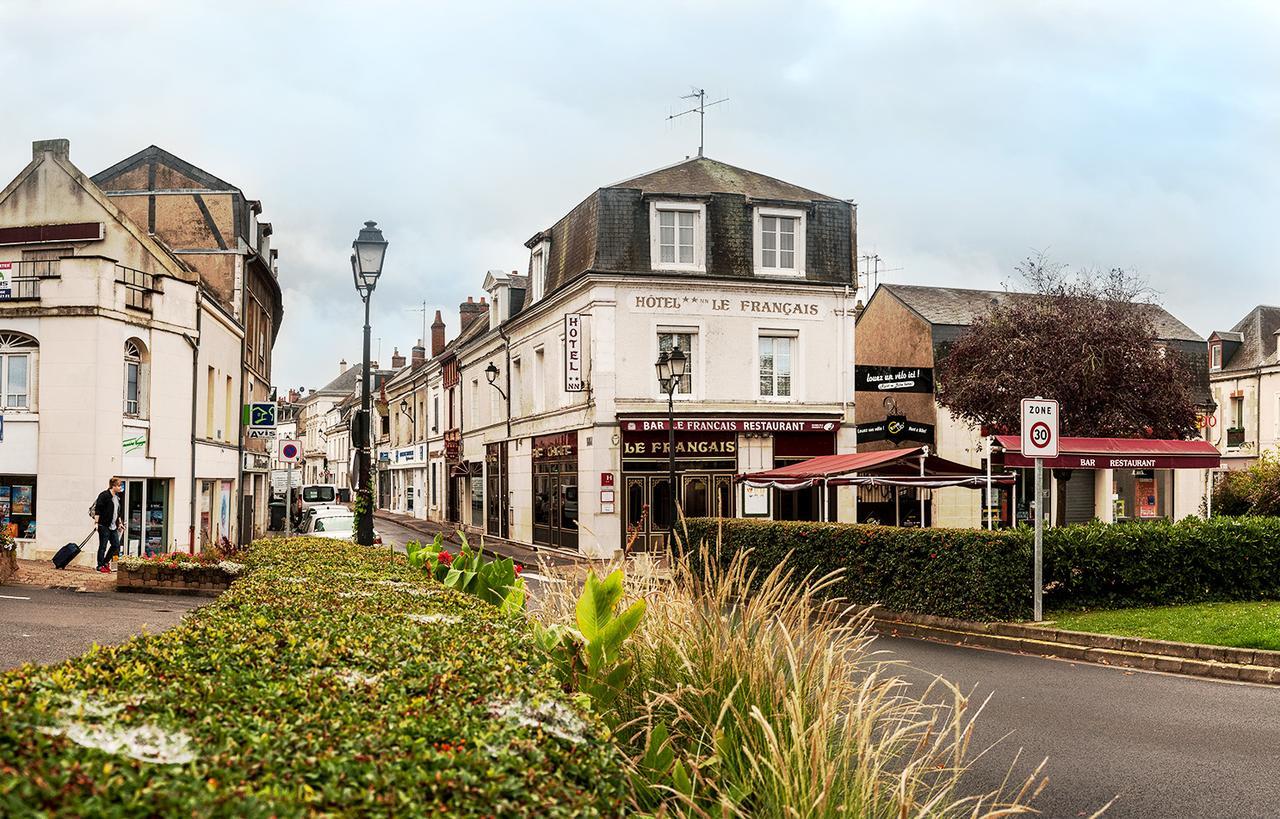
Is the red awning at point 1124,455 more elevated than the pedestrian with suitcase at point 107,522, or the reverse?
the red awning at point 1124,455

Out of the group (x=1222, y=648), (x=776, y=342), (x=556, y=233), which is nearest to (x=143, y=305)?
(x=556, y=233)

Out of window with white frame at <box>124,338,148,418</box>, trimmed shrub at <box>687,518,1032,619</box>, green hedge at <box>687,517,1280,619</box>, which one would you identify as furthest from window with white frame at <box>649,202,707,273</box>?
green hedge at <box>687,517,1280,619</box>

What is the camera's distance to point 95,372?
70.7 feet

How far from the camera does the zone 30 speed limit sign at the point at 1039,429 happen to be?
1370cm

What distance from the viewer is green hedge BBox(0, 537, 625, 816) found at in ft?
7.75

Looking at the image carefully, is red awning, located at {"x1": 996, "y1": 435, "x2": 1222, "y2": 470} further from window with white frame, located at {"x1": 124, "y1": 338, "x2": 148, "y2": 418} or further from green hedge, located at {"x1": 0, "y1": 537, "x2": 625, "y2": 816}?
window with white frame, located at {"x1": 124, "y1": 338, "x2": 148, "y2": 418}

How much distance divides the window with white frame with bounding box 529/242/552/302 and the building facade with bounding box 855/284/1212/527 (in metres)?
9.68

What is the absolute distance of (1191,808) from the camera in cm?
636

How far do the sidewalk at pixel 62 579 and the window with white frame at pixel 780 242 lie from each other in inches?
700

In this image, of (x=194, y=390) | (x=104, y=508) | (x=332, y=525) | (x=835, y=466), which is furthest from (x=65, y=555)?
(x=835, y=466)

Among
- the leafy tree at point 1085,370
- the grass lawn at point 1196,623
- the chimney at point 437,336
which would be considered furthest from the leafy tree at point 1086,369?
the chimney at point 437,336

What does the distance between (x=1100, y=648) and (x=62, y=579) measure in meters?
15.6

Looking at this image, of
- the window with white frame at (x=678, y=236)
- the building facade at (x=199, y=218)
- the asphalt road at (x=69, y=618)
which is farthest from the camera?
the building facade at (x=199, y=218)

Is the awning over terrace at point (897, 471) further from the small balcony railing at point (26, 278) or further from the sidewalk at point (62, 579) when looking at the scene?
the small balcony railing at point (26, 278)
